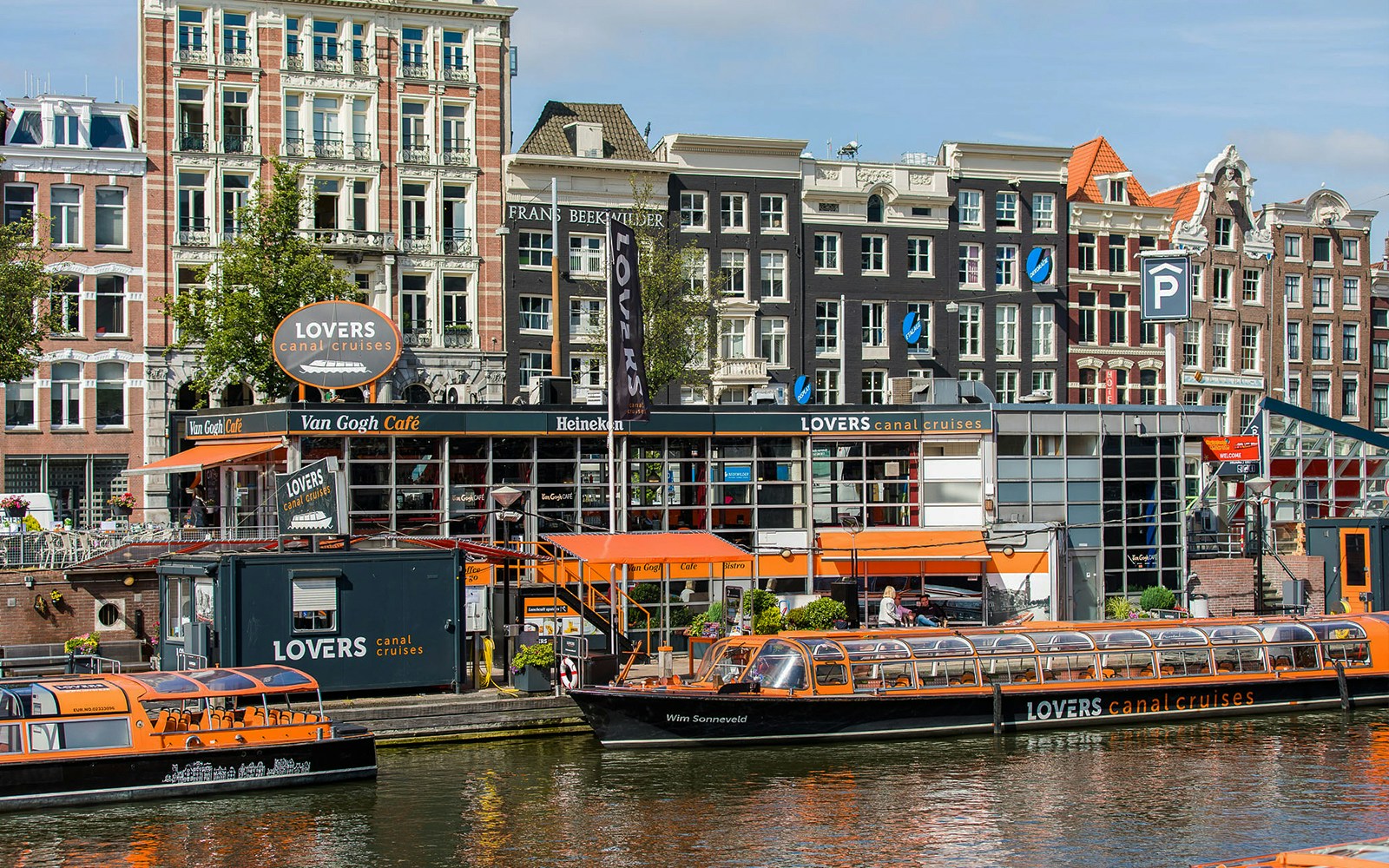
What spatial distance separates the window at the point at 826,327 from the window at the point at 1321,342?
2669 cm

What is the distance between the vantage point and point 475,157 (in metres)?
63.7

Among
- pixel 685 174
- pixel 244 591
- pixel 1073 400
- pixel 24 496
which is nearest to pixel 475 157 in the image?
pixel 685 174

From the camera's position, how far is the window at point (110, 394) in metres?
58.9

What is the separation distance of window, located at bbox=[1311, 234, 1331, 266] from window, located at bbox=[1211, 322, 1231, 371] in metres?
7.11

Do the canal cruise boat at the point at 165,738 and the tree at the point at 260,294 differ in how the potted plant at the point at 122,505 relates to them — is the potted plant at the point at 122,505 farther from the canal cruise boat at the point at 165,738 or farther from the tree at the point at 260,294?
the canal cruise boat at the point at 165,738

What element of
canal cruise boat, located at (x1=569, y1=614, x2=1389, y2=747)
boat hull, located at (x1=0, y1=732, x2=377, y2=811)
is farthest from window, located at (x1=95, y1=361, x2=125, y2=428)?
boat hull, located at (x1=0, y1=732, x2=377, y2=811)

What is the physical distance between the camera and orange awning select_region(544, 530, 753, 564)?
113 ft

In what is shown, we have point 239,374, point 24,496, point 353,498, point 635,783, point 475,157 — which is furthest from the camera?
point 475,157

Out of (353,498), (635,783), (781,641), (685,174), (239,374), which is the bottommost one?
(635,783)

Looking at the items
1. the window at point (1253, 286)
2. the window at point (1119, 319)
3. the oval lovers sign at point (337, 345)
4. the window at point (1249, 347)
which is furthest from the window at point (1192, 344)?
the oval lovers sign at point (337, 345)

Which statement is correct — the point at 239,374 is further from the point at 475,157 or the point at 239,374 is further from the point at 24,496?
the point at 475,157

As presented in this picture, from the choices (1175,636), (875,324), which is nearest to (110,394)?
(875,324)

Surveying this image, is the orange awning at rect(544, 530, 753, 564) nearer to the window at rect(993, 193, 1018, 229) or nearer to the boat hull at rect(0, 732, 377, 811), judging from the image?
the boat hull at rect(0, 732, 377, 811)

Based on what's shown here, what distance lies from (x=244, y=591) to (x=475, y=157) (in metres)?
36.3
